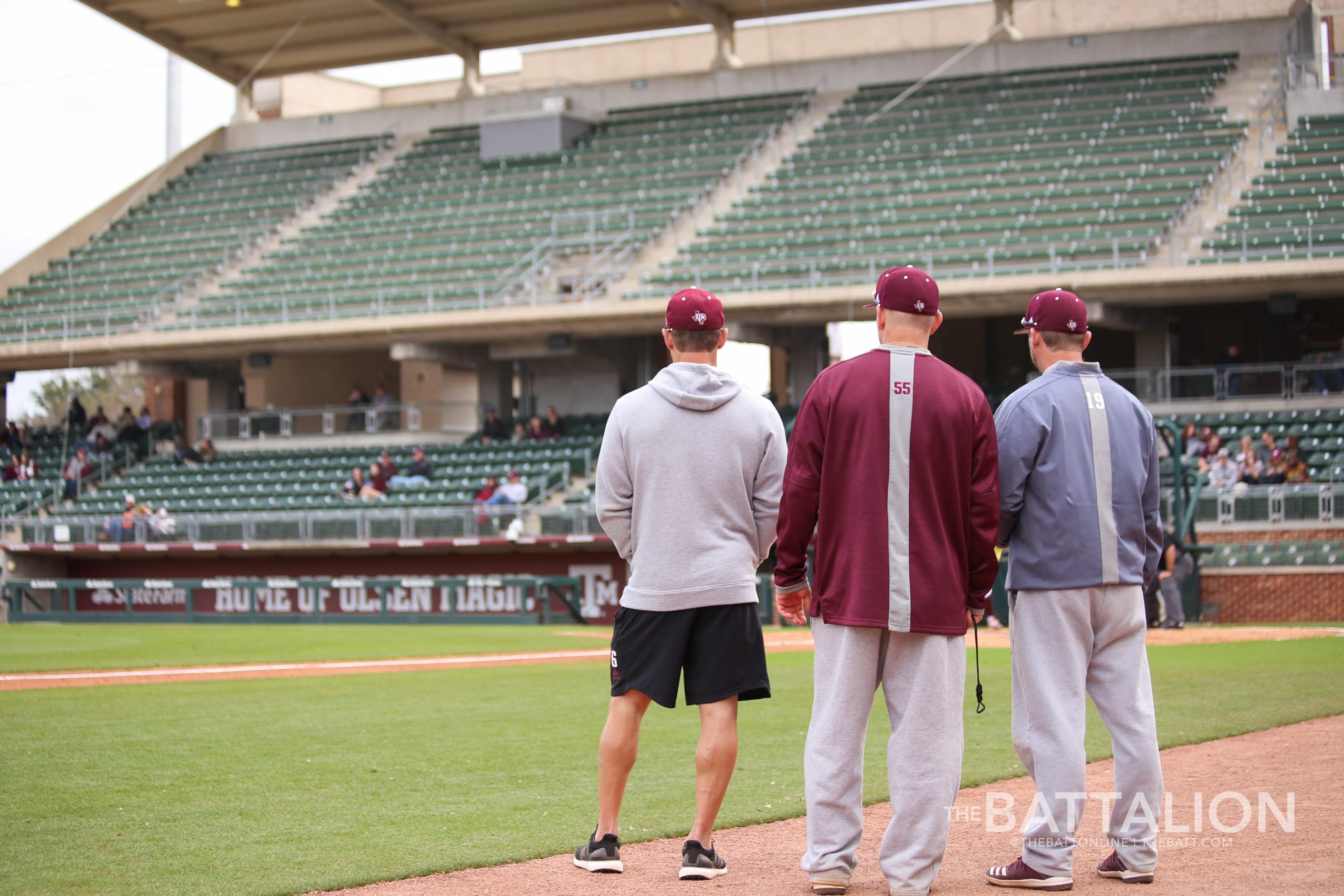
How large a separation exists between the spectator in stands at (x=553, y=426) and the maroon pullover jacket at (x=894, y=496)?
23553 mm

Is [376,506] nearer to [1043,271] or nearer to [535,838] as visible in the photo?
[1043,271]

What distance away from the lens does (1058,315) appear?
5305 millimetres

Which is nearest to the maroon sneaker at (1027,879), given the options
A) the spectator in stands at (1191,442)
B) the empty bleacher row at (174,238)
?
the spectator in stands at (1191,442)

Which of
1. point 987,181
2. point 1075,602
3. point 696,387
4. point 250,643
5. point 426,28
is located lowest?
point 250,643

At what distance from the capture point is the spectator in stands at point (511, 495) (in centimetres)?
2519

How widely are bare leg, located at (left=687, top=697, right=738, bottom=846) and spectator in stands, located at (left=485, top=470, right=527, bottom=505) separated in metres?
20.1

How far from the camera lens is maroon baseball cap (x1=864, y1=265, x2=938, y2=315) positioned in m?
5.01

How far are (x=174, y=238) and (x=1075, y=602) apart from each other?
112ft

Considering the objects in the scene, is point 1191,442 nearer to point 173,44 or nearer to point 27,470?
point 27,470

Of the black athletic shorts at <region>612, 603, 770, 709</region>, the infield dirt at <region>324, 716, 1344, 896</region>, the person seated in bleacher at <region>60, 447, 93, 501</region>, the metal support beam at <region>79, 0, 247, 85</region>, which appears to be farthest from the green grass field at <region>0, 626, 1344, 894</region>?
the metal support beam at <region>79, 0, 247, 85</region>

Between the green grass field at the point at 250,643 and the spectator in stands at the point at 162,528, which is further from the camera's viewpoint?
the spectator in stands at the point at 162,528

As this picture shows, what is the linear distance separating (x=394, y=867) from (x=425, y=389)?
103 ft

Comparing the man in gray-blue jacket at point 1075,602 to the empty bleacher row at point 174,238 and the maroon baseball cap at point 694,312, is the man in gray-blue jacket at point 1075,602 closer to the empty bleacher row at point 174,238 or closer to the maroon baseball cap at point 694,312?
the maroon baseball cap at point 694,312

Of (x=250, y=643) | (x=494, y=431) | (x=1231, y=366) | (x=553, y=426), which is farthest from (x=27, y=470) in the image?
(x=1231, y=366)
